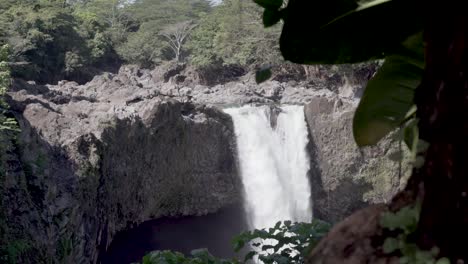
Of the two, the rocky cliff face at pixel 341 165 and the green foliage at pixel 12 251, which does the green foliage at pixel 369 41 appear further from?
the rocky cliff face at pixel 341 165

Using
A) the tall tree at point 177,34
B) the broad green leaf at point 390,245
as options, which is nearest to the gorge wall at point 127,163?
the broad green leaf at point 390,245

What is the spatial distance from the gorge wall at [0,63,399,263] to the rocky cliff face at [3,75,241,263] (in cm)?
2

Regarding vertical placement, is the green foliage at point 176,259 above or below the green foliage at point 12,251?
above

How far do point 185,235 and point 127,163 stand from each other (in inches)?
131

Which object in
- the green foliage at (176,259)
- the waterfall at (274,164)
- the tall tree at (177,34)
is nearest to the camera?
the green foliage at (176,259)

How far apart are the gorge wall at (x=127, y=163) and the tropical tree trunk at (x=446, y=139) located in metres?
7.73

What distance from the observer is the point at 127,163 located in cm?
1257

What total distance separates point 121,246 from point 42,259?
4785 millimetres

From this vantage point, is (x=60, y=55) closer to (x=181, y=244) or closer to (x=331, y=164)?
(x=181, y=244)

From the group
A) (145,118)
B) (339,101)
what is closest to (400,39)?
(145,118)

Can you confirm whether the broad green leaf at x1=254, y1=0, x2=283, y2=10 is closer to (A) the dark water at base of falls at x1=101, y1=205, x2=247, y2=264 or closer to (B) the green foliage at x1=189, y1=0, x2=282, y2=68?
(A) the dark water at base of falls at x1=101, y1=205, x2=247, y2=264

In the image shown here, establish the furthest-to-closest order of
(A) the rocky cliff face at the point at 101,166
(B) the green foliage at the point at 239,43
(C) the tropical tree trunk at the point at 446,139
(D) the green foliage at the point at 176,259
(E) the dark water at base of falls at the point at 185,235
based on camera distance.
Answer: (B) the green foliage at the point at 239,43
(E) the dark water at base of falls at the point at 185,235
(A) the rocky cliff face at the point at 101,166
(D) the green foliage at the point at 176,259
(C) the tropical tree trunk at the point at 446,139

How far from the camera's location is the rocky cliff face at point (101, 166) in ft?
29.4

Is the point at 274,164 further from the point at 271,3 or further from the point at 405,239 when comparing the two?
the point at 405,239
